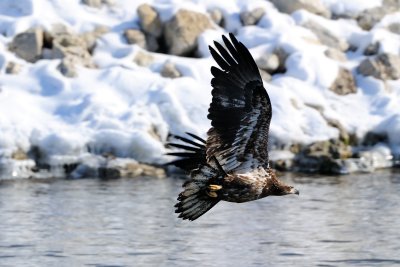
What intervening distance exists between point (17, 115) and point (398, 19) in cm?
829

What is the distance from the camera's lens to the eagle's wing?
26.8 ft

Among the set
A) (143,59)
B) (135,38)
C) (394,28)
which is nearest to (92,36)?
(135,38)

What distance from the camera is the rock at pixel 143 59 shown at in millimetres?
18156

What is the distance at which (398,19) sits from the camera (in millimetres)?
20812

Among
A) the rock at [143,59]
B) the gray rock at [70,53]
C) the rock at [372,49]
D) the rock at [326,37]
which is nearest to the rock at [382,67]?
the rock at [372,49]

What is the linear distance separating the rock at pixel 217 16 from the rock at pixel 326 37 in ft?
5.02

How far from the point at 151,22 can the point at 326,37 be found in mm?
3370

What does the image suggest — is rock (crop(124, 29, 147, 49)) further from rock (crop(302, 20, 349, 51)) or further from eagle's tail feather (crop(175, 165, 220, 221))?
eagle's tail feather (crop(175, 165, 220, 221))

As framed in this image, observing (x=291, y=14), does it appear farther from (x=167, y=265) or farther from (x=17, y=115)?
(x=167, y=265)

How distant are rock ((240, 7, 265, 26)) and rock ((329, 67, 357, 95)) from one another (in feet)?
7.37

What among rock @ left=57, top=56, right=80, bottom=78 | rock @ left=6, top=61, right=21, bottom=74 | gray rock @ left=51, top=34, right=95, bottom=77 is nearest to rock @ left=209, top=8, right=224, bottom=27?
gray rock @ left=51, top=34, right=95, bottom=77

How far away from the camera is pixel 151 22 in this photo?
1909 centimetres

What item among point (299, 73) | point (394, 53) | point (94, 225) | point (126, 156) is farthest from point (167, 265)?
point (394, 53)

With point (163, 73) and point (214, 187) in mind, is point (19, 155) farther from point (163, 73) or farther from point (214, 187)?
point (214, 187)
